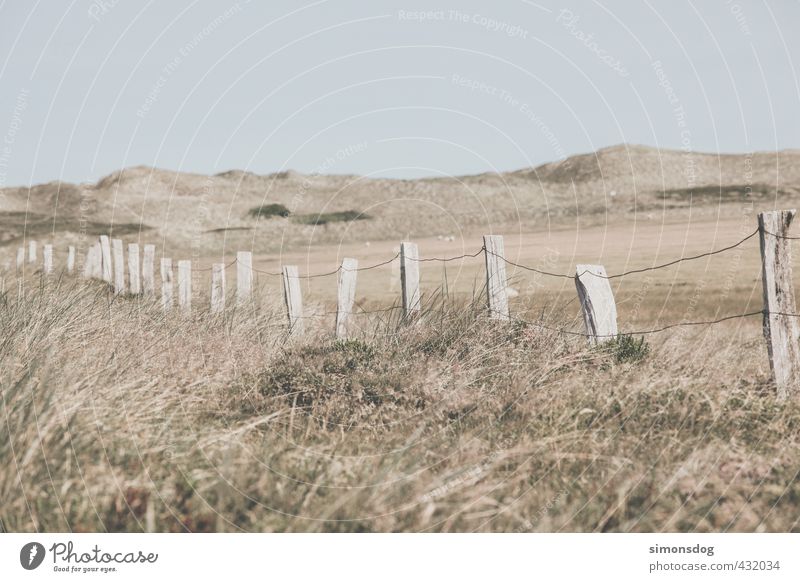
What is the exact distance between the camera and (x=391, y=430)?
5523 mm

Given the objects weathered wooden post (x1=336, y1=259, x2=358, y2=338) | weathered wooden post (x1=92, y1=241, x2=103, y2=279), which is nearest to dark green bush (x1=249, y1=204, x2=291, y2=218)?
weathered wooden post (x1=92, y1=241, x2=103, y2=279)

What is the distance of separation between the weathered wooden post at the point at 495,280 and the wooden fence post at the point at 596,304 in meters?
0.85

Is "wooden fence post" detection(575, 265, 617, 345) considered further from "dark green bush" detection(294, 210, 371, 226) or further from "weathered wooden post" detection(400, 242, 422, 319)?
"dark green bush" detection(294, 210, 371, 226)

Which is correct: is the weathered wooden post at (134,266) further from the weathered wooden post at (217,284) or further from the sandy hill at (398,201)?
the sandy hill at (398,201)

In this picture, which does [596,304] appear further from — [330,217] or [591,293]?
[330,217]

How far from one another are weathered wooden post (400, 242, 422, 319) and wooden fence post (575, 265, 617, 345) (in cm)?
198

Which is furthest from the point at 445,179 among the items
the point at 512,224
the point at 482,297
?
the point at 482,297

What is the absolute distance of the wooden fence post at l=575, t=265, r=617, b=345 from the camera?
7211 millimetres

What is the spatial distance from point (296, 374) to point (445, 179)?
6640 centimetres

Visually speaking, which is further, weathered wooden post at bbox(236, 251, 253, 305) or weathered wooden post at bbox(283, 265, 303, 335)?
weathered wooden post at bbox(236, 251, 253, 305)

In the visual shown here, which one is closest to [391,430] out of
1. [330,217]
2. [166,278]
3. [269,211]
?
[166,278]

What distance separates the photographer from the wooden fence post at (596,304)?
7.21m
